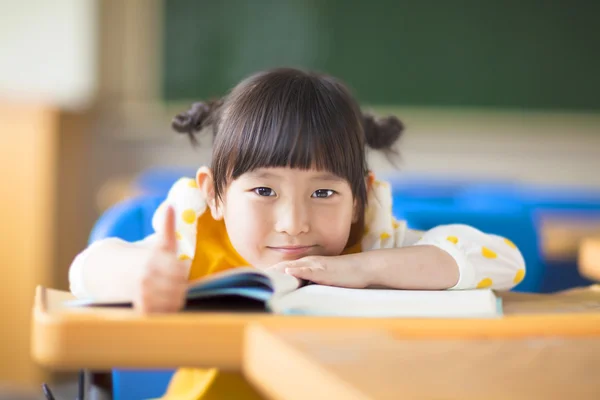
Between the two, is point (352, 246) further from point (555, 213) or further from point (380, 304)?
point (555, 213)

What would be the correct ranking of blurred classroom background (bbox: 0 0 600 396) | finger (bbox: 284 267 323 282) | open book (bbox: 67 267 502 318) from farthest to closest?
1. blurred classroom background (bbox: 0 0 600 396)
2. finger (bbox: 284 267 323 282)
3. open book (bbox: 67 267 502 318)

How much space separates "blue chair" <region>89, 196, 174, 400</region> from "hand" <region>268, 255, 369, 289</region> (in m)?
0.43

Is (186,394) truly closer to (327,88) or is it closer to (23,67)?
(327,88)

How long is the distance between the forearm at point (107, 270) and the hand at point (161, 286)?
5 centimetres

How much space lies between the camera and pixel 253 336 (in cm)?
64

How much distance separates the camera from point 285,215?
1.06 meters

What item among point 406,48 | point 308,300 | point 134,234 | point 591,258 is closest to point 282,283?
point 308,300

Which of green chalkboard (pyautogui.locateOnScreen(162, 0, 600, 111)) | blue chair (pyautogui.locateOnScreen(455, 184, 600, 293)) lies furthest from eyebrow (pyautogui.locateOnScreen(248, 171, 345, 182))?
green chalkboard (pyautogui.locateOnScreen(162, 0, 600, 111))

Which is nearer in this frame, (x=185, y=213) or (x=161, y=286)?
(x=161, y=286)

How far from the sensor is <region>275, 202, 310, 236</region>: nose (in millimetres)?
1053

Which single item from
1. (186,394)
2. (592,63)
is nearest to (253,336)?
(186,394)

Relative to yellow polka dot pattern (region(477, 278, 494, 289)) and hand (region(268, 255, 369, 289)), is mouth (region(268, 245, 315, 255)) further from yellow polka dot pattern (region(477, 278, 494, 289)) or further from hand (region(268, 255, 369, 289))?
yellow polka dot pattern (region(477, 278, 494, 289))

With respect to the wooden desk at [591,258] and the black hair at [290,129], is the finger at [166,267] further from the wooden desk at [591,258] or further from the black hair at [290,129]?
the wooden desk at [591,258]

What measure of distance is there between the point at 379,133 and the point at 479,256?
39 cm
